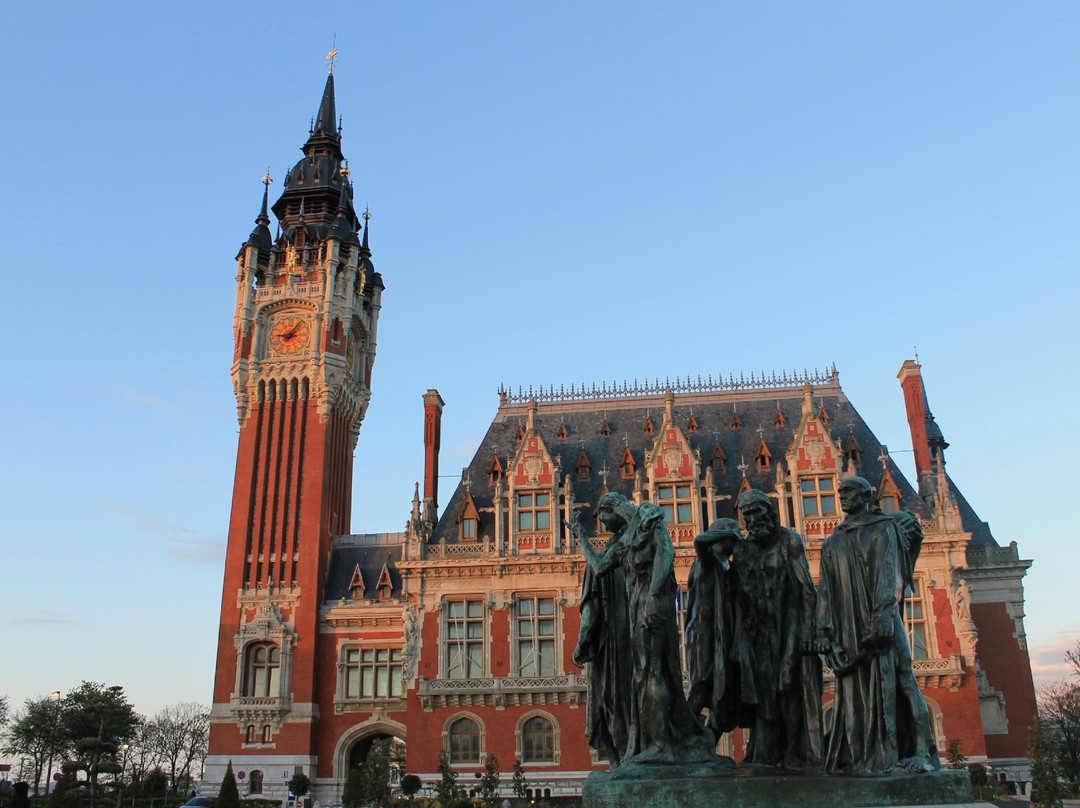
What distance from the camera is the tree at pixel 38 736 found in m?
66.5

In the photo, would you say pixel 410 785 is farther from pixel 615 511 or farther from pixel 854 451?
pixel 615 511

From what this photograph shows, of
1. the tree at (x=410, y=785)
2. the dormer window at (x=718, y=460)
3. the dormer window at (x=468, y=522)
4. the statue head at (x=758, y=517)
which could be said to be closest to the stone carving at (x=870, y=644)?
the statue head at (x=758, y=517)

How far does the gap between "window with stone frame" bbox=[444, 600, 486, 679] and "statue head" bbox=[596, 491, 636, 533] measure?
2950cm

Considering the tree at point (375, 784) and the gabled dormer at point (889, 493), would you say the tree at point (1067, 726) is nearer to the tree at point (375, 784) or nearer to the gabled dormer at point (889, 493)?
the gabled dormer at point (889, 493)

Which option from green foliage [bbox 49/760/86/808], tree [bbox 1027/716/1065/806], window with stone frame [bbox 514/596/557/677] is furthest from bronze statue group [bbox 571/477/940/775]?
green foliage [bbox 49/760/86/808]

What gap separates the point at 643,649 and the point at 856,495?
2422 millimetres

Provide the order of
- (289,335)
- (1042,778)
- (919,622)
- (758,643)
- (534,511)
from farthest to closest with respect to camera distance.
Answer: (289,335)
(534,511)
(919,622)
(1042,778)
(758,643)

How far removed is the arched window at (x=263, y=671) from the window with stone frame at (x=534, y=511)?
12.6 m

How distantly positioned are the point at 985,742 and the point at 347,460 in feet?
105

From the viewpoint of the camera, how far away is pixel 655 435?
42312 millimetres

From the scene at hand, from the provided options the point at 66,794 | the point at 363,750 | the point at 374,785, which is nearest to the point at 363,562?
the point at 363,750

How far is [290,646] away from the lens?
137ft

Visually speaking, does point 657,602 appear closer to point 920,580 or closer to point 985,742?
point 920,580

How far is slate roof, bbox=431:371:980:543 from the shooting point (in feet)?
134
